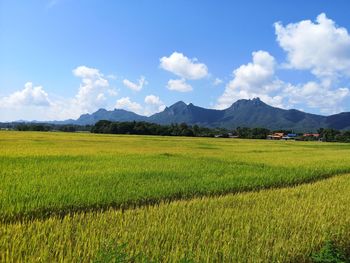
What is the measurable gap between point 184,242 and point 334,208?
5024 millimetres

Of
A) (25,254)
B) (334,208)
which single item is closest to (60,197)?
(25,254)

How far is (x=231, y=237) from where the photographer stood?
607 cm

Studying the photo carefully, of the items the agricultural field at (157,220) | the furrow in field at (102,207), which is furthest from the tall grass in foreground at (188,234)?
the furrow in field at (102,207)

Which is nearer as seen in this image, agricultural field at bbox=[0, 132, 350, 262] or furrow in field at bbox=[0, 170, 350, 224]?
agricultural field at bbox=[0, 132, 350, 262]

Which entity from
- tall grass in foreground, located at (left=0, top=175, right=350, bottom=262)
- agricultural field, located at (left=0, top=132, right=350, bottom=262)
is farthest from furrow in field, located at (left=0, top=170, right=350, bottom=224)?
tall grass in foreground, located at (left=0, top=175, right=350, bottom=262)

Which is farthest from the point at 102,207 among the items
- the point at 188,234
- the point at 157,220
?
the point at 188,234

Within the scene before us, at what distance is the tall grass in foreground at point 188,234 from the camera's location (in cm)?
519

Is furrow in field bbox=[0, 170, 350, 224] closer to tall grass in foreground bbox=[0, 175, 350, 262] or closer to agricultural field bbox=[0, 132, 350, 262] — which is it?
agricultural field bbox=[0, 132, 350, 262]

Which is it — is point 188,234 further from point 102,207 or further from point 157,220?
point 102,207

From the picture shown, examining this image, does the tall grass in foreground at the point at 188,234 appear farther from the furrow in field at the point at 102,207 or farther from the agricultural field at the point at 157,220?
the furrow in field at the point at 102,207

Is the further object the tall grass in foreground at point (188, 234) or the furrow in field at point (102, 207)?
the furrow in field at point (102, 207)

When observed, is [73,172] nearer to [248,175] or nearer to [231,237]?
[248,175]

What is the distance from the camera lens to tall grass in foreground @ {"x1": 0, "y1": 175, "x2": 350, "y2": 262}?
17.0 ft

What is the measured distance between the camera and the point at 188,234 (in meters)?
6.20
